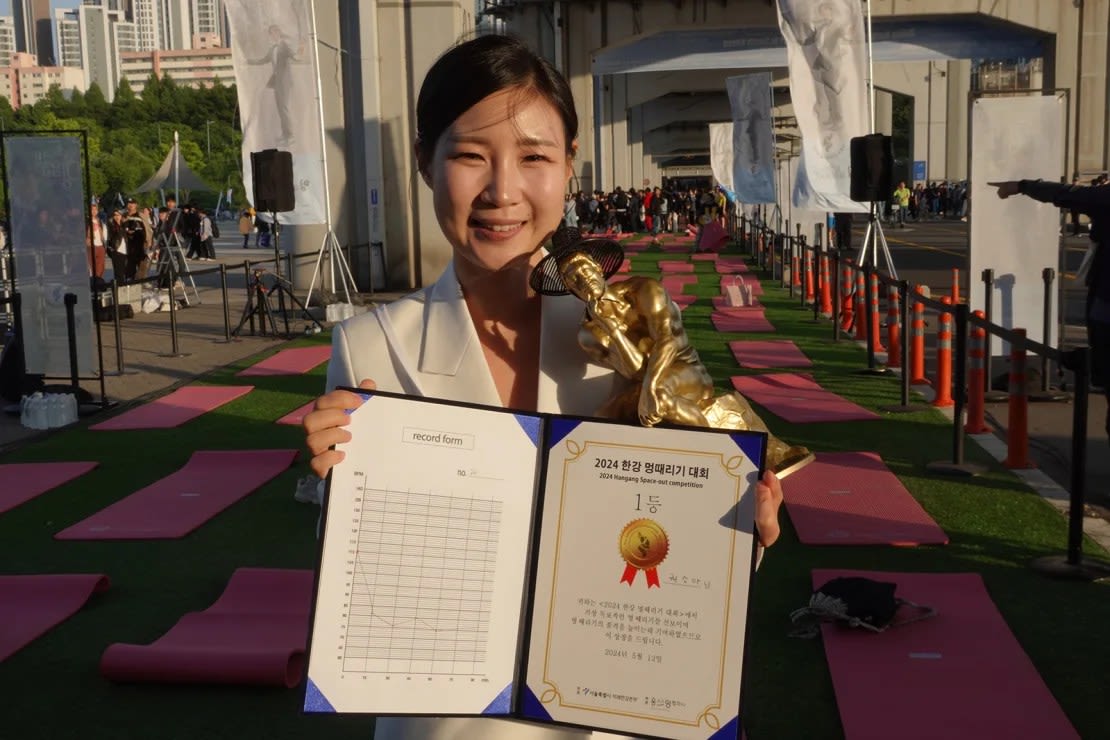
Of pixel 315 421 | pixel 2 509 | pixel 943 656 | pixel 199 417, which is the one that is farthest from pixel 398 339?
pixel 199 417

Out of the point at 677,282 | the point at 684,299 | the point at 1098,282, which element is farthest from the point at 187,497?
the point at 677,282

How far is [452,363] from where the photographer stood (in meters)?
2.12

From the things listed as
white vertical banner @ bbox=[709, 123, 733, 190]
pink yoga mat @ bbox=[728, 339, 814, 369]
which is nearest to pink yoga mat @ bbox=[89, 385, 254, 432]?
pink yoga mat @ bbox=[728, 339, 814, 369]

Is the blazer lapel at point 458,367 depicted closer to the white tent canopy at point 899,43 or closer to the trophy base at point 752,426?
the trophy base at point 752,426

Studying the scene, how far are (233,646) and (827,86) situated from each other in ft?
37.1

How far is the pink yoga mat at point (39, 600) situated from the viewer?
570 cm

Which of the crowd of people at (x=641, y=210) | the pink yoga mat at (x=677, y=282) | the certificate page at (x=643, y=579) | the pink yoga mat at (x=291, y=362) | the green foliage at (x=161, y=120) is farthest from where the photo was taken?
the green foliage at (x=161, y=120)

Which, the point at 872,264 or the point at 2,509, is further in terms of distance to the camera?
the point at 872,264

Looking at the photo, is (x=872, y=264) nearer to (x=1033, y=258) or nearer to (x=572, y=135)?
(x=1033, y=258)

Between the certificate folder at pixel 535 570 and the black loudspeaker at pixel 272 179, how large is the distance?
613 inches

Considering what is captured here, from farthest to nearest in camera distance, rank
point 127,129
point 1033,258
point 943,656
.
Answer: point 127,129, point 1033,258, point 943,656

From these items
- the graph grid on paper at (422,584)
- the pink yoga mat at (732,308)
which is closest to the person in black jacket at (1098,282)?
the graph grid on paper at (422,584)

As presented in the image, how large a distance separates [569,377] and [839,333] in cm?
1384

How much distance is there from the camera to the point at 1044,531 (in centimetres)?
703
